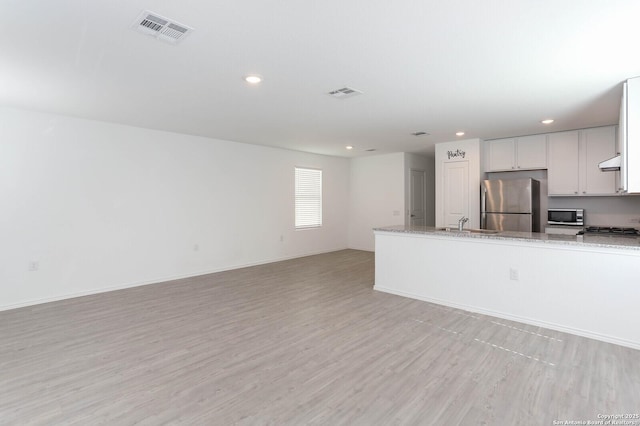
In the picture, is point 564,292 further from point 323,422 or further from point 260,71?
point 260,71

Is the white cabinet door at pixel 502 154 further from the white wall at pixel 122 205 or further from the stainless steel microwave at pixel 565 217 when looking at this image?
the white wall at pixel 122 205

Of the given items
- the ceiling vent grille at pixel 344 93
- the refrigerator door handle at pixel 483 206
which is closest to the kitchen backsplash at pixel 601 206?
the refrigerator door handle at pixel 483 206

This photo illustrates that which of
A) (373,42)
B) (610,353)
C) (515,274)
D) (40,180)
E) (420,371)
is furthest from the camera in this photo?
(40,180)

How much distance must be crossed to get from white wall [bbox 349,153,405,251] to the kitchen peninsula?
3.36m

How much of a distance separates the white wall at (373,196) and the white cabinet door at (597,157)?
3.47 metres

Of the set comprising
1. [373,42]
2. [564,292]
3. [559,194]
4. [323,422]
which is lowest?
[323,422]

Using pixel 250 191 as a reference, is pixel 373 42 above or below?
above

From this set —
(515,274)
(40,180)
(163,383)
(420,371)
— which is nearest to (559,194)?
(515,274)

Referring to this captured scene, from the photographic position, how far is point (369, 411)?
2.11 metres

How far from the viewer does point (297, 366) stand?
8.79ft

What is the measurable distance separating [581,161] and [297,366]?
546 cm

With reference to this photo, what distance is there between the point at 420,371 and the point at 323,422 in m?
0.97

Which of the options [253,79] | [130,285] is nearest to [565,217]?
[253,79]

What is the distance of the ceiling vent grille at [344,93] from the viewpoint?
343 centimetres
